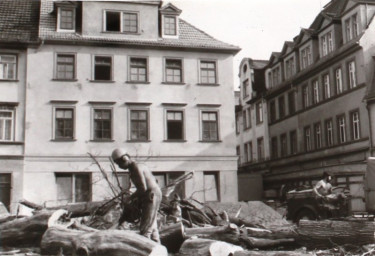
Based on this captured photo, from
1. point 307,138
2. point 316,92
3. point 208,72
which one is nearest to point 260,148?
point 307,138

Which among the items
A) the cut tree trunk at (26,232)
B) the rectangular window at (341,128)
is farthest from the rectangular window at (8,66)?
the rectangular window at (341,128)

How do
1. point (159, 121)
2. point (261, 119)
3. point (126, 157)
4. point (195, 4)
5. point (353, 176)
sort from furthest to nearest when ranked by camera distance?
point (261, 119), point (159, 121), point (353, 176), point (195, 4), point (126, 157)

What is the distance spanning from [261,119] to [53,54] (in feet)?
63.2

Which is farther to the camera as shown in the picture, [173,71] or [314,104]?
[314,104]

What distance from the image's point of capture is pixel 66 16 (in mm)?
27625

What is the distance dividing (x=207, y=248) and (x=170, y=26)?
2105 cm

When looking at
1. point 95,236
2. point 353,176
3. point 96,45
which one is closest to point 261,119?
point 96,45

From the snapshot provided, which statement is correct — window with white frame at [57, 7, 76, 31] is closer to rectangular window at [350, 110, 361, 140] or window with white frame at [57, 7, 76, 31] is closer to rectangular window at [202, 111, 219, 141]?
rectangular window at [202, 111, 219, 141]

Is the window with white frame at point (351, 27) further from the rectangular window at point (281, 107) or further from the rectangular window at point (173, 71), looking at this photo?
the rectangular window at point (281, 107)

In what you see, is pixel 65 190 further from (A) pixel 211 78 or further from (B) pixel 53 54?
(A) pixel 211 78

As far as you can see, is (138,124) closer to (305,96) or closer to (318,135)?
(318,135)

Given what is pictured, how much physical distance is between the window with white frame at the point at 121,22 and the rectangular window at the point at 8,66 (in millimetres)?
5034

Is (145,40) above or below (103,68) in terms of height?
above

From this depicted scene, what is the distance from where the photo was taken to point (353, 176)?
61.5ft
